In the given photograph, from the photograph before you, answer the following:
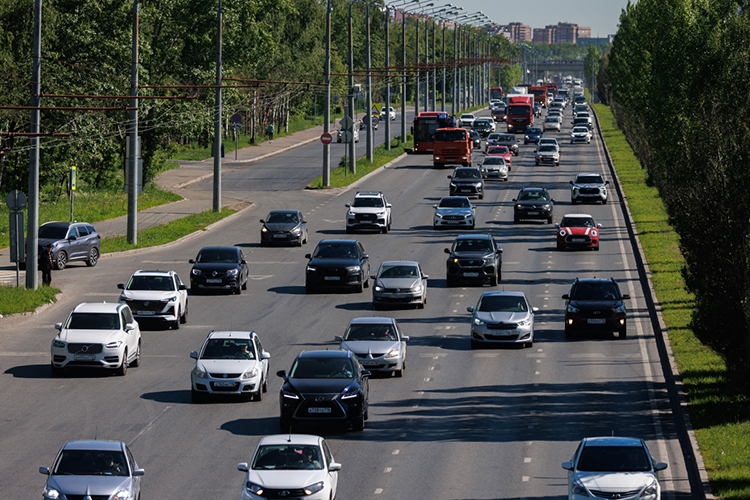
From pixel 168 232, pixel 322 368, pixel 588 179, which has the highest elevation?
pixel 588 179

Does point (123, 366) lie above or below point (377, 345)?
below

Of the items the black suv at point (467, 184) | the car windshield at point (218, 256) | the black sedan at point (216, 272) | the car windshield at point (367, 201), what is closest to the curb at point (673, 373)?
the black suv at point (467, 184)

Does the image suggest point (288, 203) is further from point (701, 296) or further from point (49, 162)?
point (701, 296)

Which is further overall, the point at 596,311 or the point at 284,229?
the point at 284,229

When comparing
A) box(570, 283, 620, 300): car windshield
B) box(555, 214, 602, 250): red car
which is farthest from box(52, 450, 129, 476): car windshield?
box(555, 214, 602, 250): red car

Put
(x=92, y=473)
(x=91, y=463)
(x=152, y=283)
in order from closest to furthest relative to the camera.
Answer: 1. (x=92, y=473)
2. (x=91, y=463)
3. (x=152, y=283)

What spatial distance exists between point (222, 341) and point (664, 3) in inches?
1858

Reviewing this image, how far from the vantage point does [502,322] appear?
31.7 meters

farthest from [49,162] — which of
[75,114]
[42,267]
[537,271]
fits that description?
[537,271]

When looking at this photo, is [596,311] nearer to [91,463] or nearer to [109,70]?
[91,463]

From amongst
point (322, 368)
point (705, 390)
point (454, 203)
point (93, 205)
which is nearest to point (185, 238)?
point (93, 205)

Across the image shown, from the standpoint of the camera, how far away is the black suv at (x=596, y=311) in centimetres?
3306

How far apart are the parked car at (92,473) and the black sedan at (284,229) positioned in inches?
1295

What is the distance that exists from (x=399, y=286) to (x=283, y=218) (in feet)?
48.3
